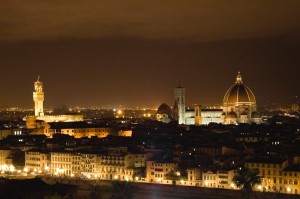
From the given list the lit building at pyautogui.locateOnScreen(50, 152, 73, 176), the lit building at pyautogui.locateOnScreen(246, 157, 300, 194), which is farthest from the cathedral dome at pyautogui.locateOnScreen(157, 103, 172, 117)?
the lit building at pyautogui.locateOnScreen(246, 157, 300, 194)

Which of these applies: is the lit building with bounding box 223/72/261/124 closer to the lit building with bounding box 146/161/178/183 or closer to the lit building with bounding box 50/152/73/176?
the lit building with bounding box 50/152/73/176

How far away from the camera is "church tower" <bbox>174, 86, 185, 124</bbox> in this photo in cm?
12150

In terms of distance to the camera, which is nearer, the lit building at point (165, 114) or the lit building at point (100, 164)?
the lit building at point (100, 164)

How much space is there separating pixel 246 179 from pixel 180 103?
238 feet

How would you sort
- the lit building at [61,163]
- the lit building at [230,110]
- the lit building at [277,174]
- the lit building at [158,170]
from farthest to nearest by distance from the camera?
the lit building at [230,110] → the lit building at [61,163] → the lit building at [158,170] → the lit building at [277,174]

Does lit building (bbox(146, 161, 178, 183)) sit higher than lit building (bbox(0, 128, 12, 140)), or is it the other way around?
lit building (bbox(0, 128, 12, 140))

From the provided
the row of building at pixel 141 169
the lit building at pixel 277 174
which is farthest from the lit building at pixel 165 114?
the lit building at pixel 277 174

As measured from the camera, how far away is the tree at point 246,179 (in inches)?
1929

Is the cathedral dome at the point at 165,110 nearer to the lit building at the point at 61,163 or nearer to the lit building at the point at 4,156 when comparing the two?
the lit building at the point at 4,156

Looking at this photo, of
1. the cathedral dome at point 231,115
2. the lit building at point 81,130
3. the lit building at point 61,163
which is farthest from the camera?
the cathedral dome at point 231,115

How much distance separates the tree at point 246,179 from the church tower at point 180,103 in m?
69.4

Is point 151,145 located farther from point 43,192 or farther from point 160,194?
point 43,192

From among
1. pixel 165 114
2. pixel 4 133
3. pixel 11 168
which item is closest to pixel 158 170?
pixel 11 168

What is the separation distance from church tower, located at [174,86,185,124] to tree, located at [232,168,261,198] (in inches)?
2733
